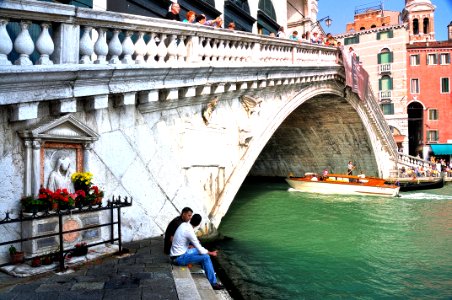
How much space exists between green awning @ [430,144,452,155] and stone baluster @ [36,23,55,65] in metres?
28.9

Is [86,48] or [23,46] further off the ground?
[86,48]

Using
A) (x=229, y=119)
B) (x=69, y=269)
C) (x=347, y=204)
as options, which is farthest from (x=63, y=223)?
(x=347, y=204)

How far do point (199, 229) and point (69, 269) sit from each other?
3096 millimetres

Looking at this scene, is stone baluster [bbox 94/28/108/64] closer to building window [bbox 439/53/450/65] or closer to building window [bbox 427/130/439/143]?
building window [bbox 427/130/439/143]

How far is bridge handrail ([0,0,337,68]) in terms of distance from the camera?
3953mm

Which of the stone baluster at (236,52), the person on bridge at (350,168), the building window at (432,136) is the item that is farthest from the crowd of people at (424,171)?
the stone baluster at (236,52)

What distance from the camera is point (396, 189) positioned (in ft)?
53.9

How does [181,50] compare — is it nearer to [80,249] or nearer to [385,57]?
[80,249]

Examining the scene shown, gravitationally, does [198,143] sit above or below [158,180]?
above

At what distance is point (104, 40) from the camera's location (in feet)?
15.7

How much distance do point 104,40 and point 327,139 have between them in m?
17.2

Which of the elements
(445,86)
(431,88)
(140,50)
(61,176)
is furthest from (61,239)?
(445,86)

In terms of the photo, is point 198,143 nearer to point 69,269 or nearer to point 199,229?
point 199,229

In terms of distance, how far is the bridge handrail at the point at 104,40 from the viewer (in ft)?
13.0
